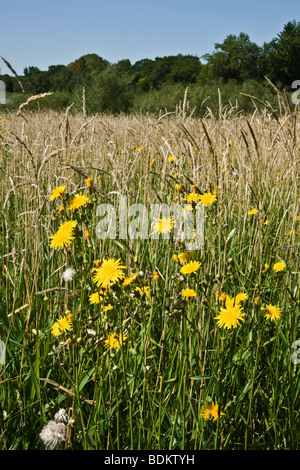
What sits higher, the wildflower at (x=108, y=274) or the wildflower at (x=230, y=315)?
the wildflower at (x=108, y=274)

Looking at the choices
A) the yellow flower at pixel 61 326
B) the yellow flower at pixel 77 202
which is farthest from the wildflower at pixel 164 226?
the yellow flower at pixel 61 326

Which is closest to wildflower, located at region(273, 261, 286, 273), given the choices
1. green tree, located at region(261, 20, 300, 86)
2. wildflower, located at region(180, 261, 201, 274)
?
wildflower, located at region(180, 261, 201, 274)

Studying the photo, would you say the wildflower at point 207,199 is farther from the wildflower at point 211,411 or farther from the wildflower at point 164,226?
the wildflower at point 211,411

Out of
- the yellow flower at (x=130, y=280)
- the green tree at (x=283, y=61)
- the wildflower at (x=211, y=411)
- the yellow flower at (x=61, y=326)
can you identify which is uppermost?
the green tree at (x=283, y=61)

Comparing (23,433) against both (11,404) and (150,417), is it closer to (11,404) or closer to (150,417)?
(11,404)

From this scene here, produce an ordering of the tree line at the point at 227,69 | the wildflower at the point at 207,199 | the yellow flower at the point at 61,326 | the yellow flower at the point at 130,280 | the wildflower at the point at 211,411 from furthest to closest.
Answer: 1. the tree line at the point at 227,69
2. the wildflower at the point at 207,199
3. the yellow flower at the point at 61,326
4. the wildflower at the point at 211,411
5. the yellow flower at the point at 130,280

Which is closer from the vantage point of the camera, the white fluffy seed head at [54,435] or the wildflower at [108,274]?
the white fluffy seed head at [54,435]

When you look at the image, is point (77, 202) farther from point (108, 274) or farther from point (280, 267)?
point (280, 267)

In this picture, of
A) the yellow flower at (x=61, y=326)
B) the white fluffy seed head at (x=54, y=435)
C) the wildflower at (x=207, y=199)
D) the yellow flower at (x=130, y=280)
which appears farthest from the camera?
the wildflower at (x=207, y=199)

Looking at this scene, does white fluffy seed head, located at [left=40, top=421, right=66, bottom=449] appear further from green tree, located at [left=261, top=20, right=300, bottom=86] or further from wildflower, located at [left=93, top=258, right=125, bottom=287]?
green tree, located at [left=261, top=20, right=300, bottom=86]

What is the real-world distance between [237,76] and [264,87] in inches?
988

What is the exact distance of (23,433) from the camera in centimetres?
127

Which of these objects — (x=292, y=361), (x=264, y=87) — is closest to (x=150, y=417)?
(x=292, y=361)

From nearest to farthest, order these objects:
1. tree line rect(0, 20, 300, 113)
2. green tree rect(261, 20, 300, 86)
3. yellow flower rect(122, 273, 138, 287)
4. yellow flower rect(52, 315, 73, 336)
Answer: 1. yellow flower rect(122, 273, 138, 287)
2. yellow flower rect(52, 315, 73, 336)
3. tree line rect(0, 20, 300, 113)
4. green tree rect(261, 20, 300, 86)
